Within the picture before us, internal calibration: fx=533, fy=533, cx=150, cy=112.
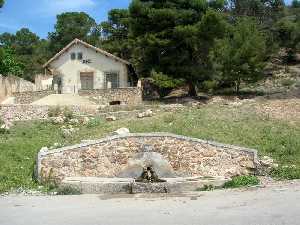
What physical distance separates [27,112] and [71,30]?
42.0 metres

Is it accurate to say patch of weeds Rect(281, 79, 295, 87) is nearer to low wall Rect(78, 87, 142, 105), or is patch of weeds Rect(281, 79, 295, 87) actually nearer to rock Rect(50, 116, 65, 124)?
low wall Rect(78, 87, 142, 105)

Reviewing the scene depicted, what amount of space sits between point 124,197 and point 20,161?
6.49 m

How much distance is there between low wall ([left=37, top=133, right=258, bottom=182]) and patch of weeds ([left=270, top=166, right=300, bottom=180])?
0.77m

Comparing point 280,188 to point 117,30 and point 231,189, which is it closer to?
point 231,189

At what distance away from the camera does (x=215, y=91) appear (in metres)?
43.4

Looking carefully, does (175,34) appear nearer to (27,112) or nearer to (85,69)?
(85,69)

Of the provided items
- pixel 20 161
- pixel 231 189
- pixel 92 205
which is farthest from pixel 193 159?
pixel 20 161

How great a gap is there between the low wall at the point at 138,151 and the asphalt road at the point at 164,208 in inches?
86.5

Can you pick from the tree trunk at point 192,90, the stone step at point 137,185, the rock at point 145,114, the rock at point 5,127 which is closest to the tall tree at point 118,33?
the tree trunk at point 192,90

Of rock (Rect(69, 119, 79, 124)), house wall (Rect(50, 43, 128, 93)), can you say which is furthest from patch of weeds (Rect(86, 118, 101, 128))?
house wall (Rect(50, 43, 128, 93))

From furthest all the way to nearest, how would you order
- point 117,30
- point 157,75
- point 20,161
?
point 117,30 → point 157,75 → point 20,161

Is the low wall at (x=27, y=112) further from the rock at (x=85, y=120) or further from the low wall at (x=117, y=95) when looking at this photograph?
the low wall at (x=117, y=95)

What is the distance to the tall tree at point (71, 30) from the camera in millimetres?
71625

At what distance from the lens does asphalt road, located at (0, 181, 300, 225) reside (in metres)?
11.8
